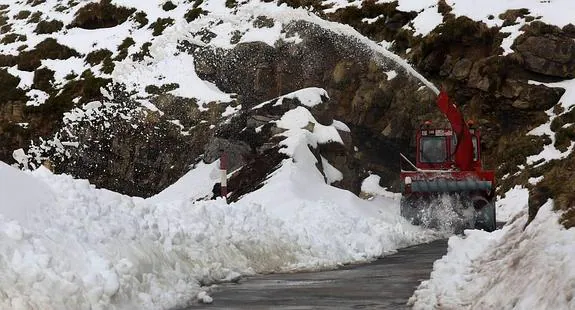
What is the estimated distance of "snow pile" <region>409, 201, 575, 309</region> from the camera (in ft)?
18.4

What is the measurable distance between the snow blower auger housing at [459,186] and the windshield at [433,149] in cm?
40

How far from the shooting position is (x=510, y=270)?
21.8ft

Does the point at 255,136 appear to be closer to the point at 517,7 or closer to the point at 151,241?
the point at 151,241

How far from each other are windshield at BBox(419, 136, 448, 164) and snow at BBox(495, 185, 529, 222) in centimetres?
619

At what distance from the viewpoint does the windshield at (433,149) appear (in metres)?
20.7

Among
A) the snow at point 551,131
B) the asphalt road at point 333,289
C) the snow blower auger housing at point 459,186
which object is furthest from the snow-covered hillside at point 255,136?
the snow blower auger housing at point 459,186

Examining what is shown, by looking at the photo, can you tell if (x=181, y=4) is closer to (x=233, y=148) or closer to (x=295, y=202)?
(x=233, y=148)

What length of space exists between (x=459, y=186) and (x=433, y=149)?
253cm

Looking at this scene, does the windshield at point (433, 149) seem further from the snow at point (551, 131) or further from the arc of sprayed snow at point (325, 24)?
the arc of sprayed snow at point (325, 24)

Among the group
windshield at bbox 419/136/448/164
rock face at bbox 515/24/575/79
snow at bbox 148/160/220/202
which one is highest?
windshield at bbox 419/136/448/164

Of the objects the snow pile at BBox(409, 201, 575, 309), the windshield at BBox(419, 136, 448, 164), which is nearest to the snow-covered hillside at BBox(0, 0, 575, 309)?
the snow pile at BBox(409, 201, 575, 309)

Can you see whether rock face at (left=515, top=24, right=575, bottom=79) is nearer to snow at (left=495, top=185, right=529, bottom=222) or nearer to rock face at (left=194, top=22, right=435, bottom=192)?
rock face at (left=194, top=22, right=435, bottom=192)

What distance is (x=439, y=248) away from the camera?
15688 millimetres

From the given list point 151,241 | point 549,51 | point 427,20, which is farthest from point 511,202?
point 151,241
